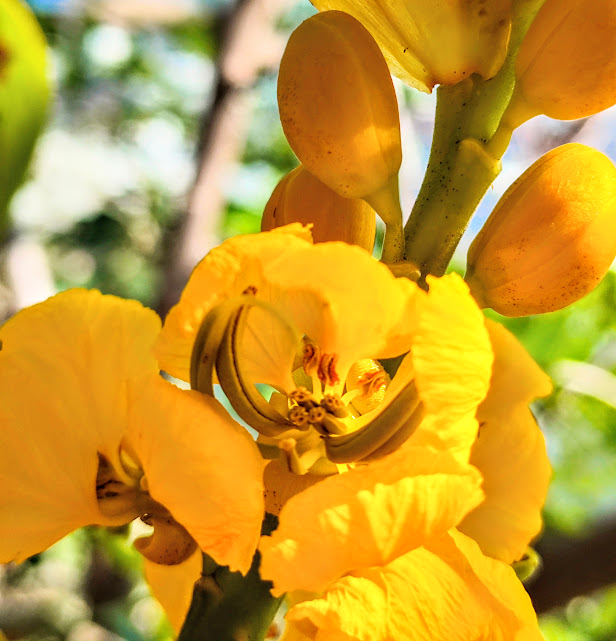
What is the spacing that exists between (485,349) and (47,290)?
2.21m

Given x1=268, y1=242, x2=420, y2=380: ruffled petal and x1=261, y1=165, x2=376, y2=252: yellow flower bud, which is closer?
x1=268, y1=242, x2=420, y2=380: ruffled petal

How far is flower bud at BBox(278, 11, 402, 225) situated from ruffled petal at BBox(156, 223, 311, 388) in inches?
6.0

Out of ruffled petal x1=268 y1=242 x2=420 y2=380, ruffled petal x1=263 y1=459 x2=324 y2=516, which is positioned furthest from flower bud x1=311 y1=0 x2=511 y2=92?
ruffled petal x1=263 y1=459 x2=324 y2=516

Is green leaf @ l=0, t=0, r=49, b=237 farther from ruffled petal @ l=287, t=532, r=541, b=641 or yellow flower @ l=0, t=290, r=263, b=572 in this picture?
ruffled petal @ l=287, t=532, r=541, b=641

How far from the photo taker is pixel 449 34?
0.66 meters

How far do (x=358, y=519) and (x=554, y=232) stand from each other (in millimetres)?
289

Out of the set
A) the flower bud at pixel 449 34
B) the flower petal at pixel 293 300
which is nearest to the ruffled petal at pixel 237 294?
the flower petal at pixel 293 300

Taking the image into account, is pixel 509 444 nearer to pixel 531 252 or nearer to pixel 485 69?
pixel 531 252

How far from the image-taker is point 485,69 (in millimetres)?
674

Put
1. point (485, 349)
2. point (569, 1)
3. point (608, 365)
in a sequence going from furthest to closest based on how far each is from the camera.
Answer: point (608, 365) → point (569, 1) → point (485, 349)

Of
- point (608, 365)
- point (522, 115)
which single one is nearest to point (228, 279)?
point (522, 115)

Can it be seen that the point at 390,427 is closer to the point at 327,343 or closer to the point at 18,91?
the point at 327,343

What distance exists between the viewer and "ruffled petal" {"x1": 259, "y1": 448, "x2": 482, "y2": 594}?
A: 1.60 ft

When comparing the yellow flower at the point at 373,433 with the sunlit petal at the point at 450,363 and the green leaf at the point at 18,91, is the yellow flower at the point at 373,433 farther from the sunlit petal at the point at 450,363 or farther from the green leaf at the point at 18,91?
the green leaf at the point at 18,91
